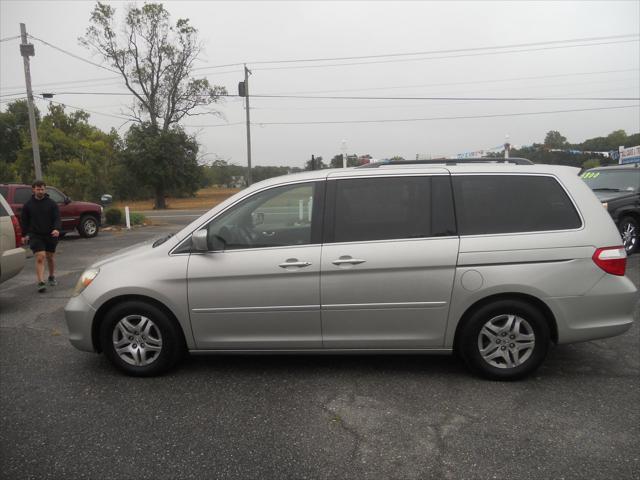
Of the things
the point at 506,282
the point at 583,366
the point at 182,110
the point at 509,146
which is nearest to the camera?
the point at 506,282

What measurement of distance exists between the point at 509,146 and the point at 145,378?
13.6 m

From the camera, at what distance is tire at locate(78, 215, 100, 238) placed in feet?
47.6

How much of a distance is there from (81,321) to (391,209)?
2.74 m

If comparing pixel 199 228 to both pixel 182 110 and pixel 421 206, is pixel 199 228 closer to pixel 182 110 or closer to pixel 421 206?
pixel 421 206

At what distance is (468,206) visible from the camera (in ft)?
11.8

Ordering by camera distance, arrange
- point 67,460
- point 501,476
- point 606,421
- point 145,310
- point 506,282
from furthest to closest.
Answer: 1. point 145,310
2. point 506,282
3. point 606,421
4. point 67,460
5. point 501,476

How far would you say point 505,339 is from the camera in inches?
138

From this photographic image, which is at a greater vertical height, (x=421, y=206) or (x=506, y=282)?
(x=421, y=206)

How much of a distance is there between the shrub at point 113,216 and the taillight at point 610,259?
18.5 metres

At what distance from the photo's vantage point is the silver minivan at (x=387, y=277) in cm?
345

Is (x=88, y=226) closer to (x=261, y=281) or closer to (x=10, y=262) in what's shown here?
(x=10, y=262)

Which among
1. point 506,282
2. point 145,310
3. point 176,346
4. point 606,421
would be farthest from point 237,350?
point 606,421

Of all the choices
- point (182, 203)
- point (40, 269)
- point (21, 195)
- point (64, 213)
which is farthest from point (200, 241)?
point (182, 203)

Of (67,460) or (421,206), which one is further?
(421,206)
